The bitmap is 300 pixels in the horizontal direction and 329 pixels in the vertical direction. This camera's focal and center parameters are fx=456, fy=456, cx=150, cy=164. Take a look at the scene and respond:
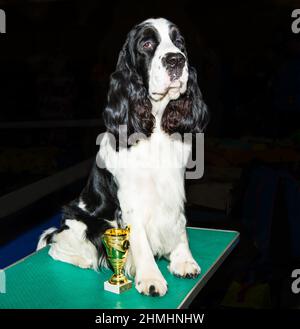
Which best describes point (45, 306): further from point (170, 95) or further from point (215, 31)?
point (215, 31)

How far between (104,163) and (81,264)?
547 millimetres

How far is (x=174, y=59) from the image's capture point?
1.76m

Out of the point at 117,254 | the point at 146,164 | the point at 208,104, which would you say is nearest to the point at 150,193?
the point at 146,164

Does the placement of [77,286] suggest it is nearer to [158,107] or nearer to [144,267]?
[144,267]

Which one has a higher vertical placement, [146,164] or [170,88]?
[170,88]

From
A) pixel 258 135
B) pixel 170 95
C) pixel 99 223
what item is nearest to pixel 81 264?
pixel 99 223

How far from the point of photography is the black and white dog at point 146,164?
1849 mm

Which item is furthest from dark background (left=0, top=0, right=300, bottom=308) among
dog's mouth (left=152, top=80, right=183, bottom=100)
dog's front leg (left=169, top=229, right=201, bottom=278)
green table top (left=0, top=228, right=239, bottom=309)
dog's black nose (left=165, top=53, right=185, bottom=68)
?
dog's black nose (left=165, top=53, right=185, bottom=68)

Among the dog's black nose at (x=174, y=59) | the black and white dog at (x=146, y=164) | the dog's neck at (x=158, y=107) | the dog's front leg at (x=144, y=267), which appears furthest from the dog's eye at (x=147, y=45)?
the dog's front leg at (x=144, y=267)

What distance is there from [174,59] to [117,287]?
99cm

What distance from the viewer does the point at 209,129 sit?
3203 millimetres

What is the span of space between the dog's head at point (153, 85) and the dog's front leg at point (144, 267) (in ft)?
1.51

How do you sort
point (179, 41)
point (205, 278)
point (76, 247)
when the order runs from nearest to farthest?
point (179, 41) → point (205, 278) → point (76, 247)

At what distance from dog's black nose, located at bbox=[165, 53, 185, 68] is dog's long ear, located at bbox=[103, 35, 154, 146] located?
0.18m
